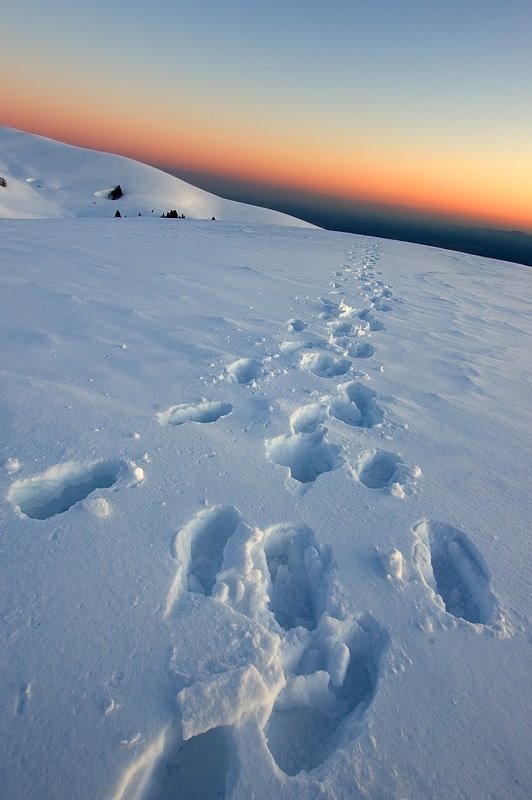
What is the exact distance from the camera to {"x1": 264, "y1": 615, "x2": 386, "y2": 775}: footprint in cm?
141

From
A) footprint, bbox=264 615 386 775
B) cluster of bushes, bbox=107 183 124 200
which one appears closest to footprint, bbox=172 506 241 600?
footprint, bbox=264 615 386 775

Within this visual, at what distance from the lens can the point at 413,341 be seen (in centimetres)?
516

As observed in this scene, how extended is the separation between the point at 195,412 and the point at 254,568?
141 centimetres

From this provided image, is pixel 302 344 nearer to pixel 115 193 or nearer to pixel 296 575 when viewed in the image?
pixel 296 575

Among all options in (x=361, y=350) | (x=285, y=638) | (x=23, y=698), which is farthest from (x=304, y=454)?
(x=361, y=350)

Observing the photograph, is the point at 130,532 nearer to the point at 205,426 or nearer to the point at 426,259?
the point at 205,426

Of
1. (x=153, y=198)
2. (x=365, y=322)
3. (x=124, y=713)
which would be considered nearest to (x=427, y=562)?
(x=124, y=713)

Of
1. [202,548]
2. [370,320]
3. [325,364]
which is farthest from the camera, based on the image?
[370,320]

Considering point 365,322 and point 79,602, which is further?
point 365,322

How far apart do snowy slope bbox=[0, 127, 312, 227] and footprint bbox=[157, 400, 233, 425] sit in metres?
29.8

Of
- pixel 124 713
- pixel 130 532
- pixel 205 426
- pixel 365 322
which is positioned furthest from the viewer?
pixel 365 322

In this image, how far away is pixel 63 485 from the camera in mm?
2303

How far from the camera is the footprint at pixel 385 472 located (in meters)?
2.57

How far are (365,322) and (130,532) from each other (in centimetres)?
446
